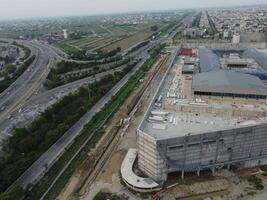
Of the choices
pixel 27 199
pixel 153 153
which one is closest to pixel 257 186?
pixel 153 153

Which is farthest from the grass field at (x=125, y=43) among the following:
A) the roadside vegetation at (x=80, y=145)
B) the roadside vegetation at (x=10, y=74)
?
the roadside vegetation at (x=80, y=145)

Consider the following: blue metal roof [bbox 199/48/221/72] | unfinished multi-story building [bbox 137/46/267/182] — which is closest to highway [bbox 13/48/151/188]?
unfinished multi-story building [bbox 137/46/267/182]

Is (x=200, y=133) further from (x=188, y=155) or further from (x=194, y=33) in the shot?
(x=194, y=33)

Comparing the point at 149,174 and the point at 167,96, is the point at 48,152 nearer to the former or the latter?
the point at 149,174

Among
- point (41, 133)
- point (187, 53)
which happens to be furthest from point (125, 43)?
point (41, 133)

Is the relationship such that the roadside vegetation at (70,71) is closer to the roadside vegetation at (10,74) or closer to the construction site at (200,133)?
the roadside vegetation at (10,74)
